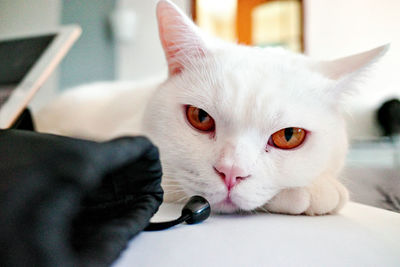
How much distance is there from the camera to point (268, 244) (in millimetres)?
358

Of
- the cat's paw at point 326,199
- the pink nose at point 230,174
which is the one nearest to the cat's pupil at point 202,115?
the pink nose at point 230,174

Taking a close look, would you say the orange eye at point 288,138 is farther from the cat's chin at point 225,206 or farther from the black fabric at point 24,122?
the black fabric at point 24,122

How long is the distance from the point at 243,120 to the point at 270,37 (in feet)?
6.53

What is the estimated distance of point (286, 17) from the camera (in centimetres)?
232

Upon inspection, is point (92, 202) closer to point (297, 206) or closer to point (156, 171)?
point (156, 171)

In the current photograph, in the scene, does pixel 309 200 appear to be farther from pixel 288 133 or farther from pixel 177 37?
pixel 177 37

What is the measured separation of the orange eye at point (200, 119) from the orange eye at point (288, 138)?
0.12 meters

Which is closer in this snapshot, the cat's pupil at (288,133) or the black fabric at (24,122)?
the cat's pupil at (288,133)

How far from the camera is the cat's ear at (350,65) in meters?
0.58

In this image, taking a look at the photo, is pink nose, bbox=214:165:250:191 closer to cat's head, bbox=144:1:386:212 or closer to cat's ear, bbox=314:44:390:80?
cat's head, bbox=144:1:386:212

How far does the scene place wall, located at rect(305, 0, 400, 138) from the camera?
29.0 inches

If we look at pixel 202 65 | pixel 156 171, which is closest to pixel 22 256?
pixel 156 171

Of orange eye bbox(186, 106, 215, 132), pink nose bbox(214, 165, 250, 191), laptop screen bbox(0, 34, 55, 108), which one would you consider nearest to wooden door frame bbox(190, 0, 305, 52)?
laptop screen bbox(0, 34, 55, 108)

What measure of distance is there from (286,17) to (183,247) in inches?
91.5
